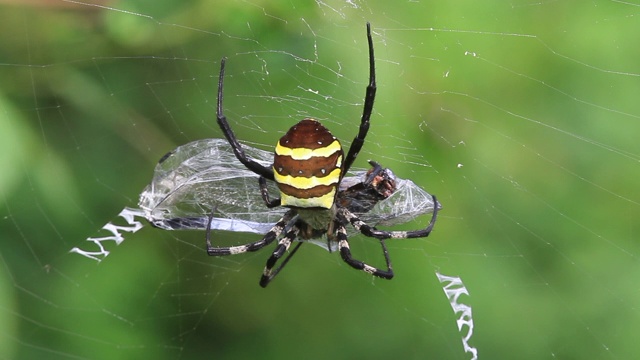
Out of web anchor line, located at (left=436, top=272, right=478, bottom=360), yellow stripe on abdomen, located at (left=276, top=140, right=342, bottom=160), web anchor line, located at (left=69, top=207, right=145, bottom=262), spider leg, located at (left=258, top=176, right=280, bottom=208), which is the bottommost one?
web anchor line, located at (left=436, top=272, right=478, bottom=360)

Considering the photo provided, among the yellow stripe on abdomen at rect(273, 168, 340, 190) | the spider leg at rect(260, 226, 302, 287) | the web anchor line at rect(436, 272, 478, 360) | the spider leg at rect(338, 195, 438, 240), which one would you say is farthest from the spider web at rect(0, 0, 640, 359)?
the yellow stripe on abdomen at rect(273, 168, 340, 190)

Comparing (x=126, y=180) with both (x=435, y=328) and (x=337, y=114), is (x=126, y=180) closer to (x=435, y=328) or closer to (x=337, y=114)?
(x=337, y=114)

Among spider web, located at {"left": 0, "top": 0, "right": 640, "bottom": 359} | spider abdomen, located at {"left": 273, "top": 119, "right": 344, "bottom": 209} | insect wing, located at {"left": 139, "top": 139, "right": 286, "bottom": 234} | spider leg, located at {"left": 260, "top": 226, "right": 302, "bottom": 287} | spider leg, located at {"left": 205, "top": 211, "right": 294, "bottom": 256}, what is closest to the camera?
spider abdomen, located at {"left": 273, "top": 119, "right": 344, "bottom": 209}

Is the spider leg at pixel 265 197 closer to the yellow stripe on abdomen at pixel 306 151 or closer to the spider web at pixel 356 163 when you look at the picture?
the spider web at pixel 356 163

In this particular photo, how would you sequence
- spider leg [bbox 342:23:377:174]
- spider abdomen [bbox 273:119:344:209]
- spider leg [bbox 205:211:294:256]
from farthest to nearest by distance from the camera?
1. spider leg [bbox 205:211:294:256]
2. spider leg [bbox 342:23:377:174]
3. spider abdomen [bbox 273:119:344:209]

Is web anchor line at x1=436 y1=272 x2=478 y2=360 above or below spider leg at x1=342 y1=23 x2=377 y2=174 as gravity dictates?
below

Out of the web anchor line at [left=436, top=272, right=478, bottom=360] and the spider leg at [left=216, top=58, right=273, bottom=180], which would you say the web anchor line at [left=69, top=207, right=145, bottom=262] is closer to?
the spider leg at [left=216, top=58, right=273, bottom=180]

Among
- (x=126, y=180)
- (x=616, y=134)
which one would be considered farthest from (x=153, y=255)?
(x=616, y=134)
